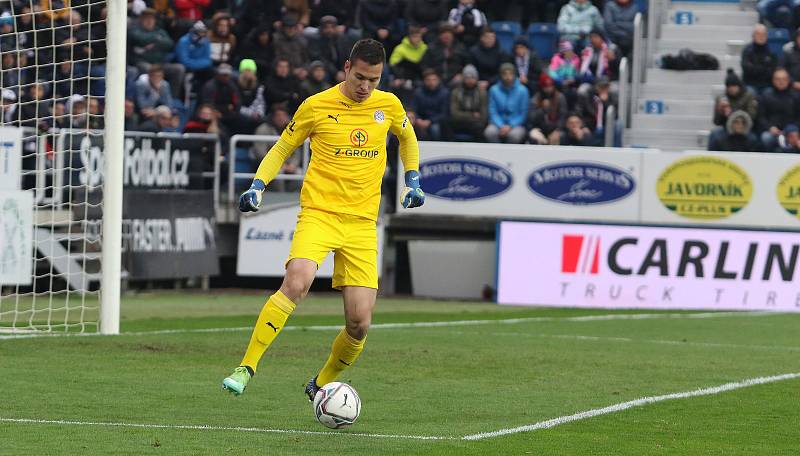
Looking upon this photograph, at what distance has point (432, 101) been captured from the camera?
23031 mm

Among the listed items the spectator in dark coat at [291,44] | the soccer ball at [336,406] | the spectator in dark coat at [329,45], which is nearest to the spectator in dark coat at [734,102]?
the spectator in dark coat at [329,45]

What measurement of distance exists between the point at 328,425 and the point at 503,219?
12492 millimetres

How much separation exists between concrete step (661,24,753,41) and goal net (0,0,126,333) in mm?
9632

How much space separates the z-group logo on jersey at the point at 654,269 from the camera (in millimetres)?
19812

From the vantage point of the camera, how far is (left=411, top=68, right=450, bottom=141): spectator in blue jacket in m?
22.8

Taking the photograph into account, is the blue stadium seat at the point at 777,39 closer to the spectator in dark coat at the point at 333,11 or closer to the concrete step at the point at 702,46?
the concrete step at the point at 702,46

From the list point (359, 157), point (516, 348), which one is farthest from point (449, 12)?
point (359, 157)

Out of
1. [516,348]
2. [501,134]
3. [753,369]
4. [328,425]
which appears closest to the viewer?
[328,425]

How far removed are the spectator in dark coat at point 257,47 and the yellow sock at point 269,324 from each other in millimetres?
15738

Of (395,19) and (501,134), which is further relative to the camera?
(395,19)

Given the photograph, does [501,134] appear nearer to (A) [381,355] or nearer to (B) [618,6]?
(B) [618,6]

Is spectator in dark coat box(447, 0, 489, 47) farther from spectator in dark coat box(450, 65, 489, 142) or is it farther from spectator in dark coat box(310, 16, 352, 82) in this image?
spectator in dark coat box(450, 65, 489, 142)

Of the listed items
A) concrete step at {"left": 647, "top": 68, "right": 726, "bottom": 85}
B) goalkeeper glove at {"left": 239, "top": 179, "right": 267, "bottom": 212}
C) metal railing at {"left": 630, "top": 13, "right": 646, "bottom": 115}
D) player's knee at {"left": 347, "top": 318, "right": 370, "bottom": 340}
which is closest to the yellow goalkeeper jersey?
goalkeeper glove at {"left": 239, "top": 179, "right": 267, "bottom": 212}

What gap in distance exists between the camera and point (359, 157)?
9.34 metres
